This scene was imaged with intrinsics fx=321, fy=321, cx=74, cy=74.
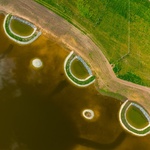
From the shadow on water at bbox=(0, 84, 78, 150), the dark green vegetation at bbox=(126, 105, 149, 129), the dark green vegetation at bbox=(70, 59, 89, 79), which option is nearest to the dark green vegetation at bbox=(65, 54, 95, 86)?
the dark green vegetation at bbox=(70, 59, 89, 79)

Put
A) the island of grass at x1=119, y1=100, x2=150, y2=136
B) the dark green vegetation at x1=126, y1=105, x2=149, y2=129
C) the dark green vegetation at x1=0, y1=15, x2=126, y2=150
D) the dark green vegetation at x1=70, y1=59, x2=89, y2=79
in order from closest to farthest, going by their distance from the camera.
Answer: the dark green vegetation at x1=0, y1=15, x2=126, y2=150
the island of grass at x1=119, y1=100, x2=150, y2=136
the dark green vegetation at x1=126, y1=105, x2=149, y2=129
the dark green vegetation at x1=70, y1=59, x2=89, y2=79

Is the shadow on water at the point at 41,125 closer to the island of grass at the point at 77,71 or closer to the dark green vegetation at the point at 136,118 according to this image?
the island of grass at the point at 77,71

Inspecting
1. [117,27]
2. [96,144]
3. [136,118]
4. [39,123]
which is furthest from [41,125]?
[117,27]

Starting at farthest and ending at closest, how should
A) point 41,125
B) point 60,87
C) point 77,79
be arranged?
point 77,79 → point 60,87 → point 41,125

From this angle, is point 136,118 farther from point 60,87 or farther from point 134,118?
point 60,87

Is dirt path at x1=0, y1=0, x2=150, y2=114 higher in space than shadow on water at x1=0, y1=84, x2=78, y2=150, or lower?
higher

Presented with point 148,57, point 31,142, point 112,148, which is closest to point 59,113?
point 31,142

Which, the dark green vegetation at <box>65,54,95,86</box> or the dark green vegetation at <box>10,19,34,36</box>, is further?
the dark green vegetation at <box>10,19,34,36</box>

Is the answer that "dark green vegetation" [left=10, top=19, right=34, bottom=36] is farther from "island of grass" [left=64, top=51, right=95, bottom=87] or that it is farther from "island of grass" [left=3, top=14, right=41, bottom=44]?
"island of grass" [left=64, top=51, right=95, bottom=87]
